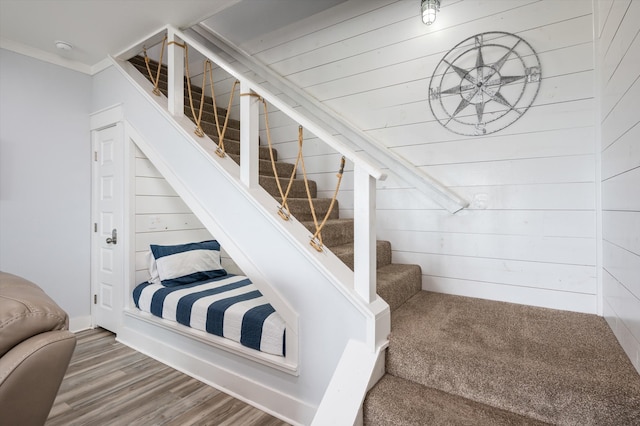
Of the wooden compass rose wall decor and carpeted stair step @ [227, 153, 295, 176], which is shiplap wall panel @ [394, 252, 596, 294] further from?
carpeted stair step @ [227, 153, 295, 176]

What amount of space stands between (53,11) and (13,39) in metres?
0.72

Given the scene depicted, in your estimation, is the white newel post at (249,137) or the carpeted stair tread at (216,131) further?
the carpeted stair tread at (216,131)

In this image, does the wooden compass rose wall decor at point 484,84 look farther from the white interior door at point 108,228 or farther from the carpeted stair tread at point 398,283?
the white interior door at point 108,228

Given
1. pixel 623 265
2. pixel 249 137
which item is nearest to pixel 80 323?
pixel 249 137

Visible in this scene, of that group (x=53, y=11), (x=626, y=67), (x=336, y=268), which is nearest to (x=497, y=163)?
(x=626, y=67)

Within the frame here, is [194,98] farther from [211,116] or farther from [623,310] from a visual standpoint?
[623,310]

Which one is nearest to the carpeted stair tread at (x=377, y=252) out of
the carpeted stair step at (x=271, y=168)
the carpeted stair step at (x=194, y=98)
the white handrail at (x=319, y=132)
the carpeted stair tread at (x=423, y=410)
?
the white handrail at (x=319, y=132)

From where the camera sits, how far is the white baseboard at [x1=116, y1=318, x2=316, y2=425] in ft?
5.71

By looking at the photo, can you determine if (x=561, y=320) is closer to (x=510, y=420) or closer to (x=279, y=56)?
(x=510, y=420)

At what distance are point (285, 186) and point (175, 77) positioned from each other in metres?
1.09

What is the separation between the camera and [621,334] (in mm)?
1485

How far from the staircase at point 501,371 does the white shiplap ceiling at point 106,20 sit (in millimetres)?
2264

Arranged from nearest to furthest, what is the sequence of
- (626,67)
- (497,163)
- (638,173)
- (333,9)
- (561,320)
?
1. (638,173)
2. (626,67)
3. (561,320)
4. (497,163)
5. (333,9)

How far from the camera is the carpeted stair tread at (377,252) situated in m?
2.04
